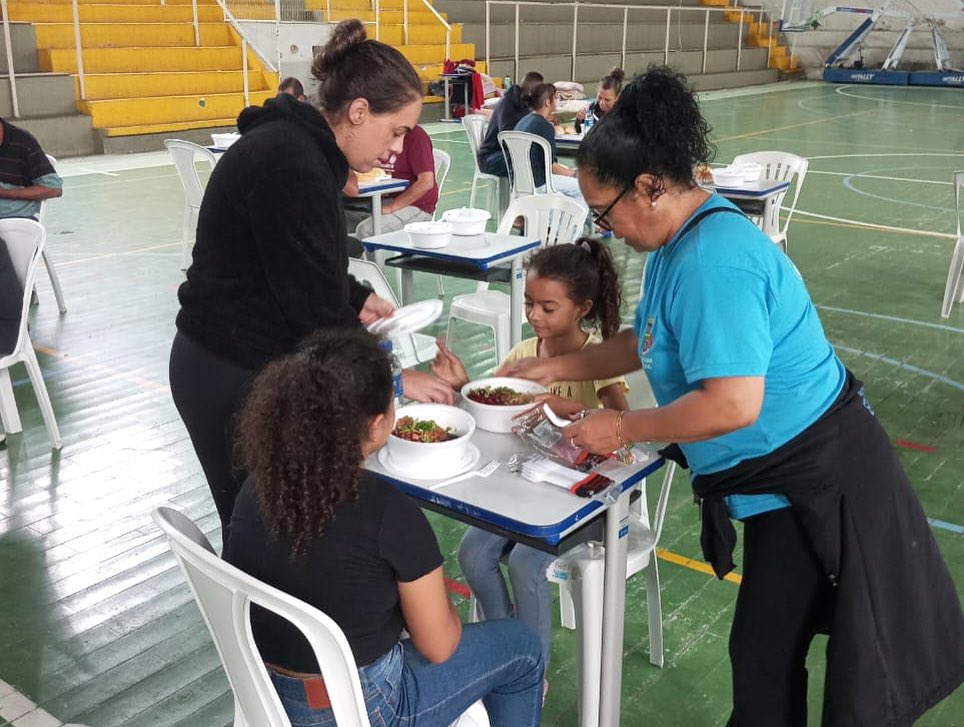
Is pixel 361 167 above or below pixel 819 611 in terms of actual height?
above

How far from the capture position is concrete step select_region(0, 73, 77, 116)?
10.5 metres

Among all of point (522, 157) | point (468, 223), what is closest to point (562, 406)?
point (468, 223)

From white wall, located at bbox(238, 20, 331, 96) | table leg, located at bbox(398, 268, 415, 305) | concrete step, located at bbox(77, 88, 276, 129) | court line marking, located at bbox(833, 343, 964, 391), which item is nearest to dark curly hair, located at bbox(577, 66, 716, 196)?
table leg, located at bbox(398, 268, 415, 305)

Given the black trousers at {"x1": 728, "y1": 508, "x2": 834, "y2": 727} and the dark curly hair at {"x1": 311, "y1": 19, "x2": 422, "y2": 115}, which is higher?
the dark curly hair at {"x1": 311, "y1": 19, "x2": 422, "y2": 115}

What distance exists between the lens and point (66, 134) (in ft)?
35.1

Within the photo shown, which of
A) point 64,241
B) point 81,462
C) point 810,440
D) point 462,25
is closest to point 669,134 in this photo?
point 810,440

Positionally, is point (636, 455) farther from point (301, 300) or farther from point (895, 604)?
point (301, 300)

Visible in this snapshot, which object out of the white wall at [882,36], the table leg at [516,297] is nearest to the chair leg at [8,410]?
the table leg at [516,297]

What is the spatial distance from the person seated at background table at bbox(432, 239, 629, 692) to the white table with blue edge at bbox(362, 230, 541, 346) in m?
1.37

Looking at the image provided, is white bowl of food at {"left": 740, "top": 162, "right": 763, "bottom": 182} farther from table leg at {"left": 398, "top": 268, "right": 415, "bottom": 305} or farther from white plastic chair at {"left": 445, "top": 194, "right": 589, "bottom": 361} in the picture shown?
table leg at {"left": 398, "top": 268, "right": 415, "bottom": 305}

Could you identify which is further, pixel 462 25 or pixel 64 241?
pixel 462 25

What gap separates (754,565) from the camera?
1.76m

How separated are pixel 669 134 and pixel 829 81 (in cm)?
2229

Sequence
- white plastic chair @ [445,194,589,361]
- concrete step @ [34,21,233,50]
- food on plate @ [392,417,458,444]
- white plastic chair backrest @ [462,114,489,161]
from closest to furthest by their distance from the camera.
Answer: food on plate @ [392,417,458,444]
white plastic chair @ [445,194,589,361]
white plastic chair backrest @ [462,114,489,161]
concrete step @ [34,21,233,50]
